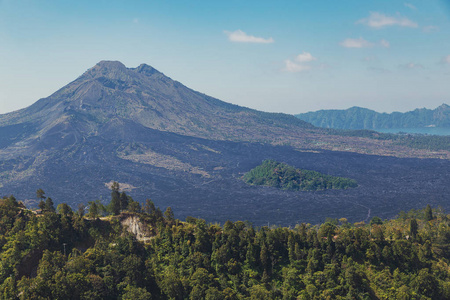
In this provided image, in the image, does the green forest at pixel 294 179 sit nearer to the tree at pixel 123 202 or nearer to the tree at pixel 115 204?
the tree at pixel 123 202

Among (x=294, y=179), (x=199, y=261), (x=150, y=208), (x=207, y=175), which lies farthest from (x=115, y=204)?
(x=207, y=175)

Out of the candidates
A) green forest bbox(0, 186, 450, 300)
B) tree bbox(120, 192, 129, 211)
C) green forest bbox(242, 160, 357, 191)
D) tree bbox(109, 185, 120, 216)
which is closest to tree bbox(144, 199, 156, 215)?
green forest bbox(0, 186, 450, 300)

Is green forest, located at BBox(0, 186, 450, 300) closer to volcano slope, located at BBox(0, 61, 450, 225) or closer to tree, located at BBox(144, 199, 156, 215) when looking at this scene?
tree, located at BBox(144, 199, 156, 215)

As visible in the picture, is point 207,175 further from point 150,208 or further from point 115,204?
point 115,204

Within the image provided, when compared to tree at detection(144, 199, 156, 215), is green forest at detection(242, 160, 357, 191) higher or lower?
lower

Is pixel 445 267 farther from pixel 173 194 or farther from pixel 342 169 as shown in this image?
pixel 342 169
